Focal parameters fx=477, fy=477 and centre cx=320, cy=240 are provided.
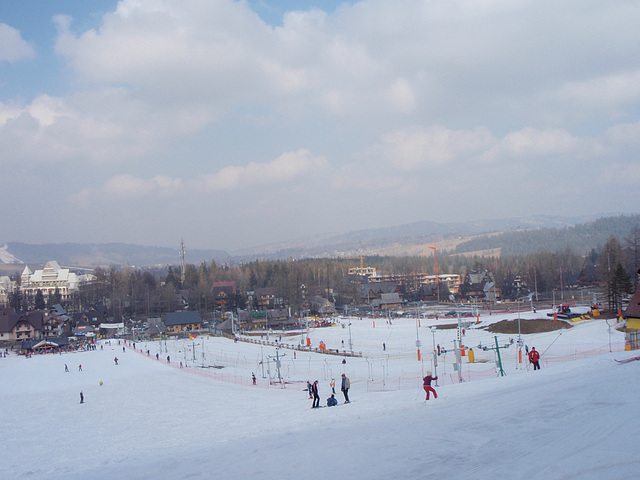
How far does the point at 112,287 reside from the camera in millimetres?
105375

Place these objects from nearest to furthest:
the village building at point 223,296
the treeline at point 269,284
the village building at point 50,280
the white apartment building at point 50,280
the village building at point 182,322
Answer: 1. the village building at point 182,322
2. the treeline at point 269,284
3. the village building at point 223,296
4. the village building at point 50,280
5. the white apartment building at point 50,280

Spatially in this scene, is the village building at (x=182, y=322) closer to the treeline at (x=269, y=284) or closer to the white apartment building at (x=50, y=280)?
the treeline at (x=269, y=284)

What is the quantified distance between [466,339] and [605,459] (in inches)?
1437

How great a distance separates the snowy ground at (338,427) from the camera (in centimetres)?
679

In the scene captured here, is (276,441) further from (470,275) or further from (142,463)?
(470,275)

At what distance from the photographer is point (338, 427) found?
35.4 feet

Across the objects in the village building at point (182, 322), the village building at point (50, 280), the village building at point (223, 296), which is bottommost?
the village building at point (182, 322)

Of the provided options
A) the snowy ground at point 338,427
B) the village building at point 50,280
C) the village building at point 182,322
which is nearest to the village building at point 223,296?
the village building at point 182,322

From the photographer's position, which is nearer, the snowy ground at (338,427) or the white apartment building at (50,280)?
the snowy ground at (338,427)

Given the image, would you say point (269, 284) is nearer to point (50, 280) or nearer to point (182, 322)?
point (182, 322)

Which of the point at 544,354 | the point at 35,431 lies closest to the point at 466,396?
the point at 35,431

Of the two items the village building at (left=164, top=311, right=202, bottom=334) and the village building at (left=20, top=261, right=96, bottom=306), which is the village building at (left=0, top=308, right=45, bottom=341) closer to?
the village building at (left=164, top=311, right=202, bottom=334)

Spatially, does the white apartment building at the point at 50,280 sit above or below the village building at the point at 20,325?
above

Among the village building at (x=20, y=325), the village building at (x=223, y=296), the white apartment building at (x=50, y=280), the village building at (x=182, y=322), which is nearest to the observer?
the village building at (x=20, y=325)
